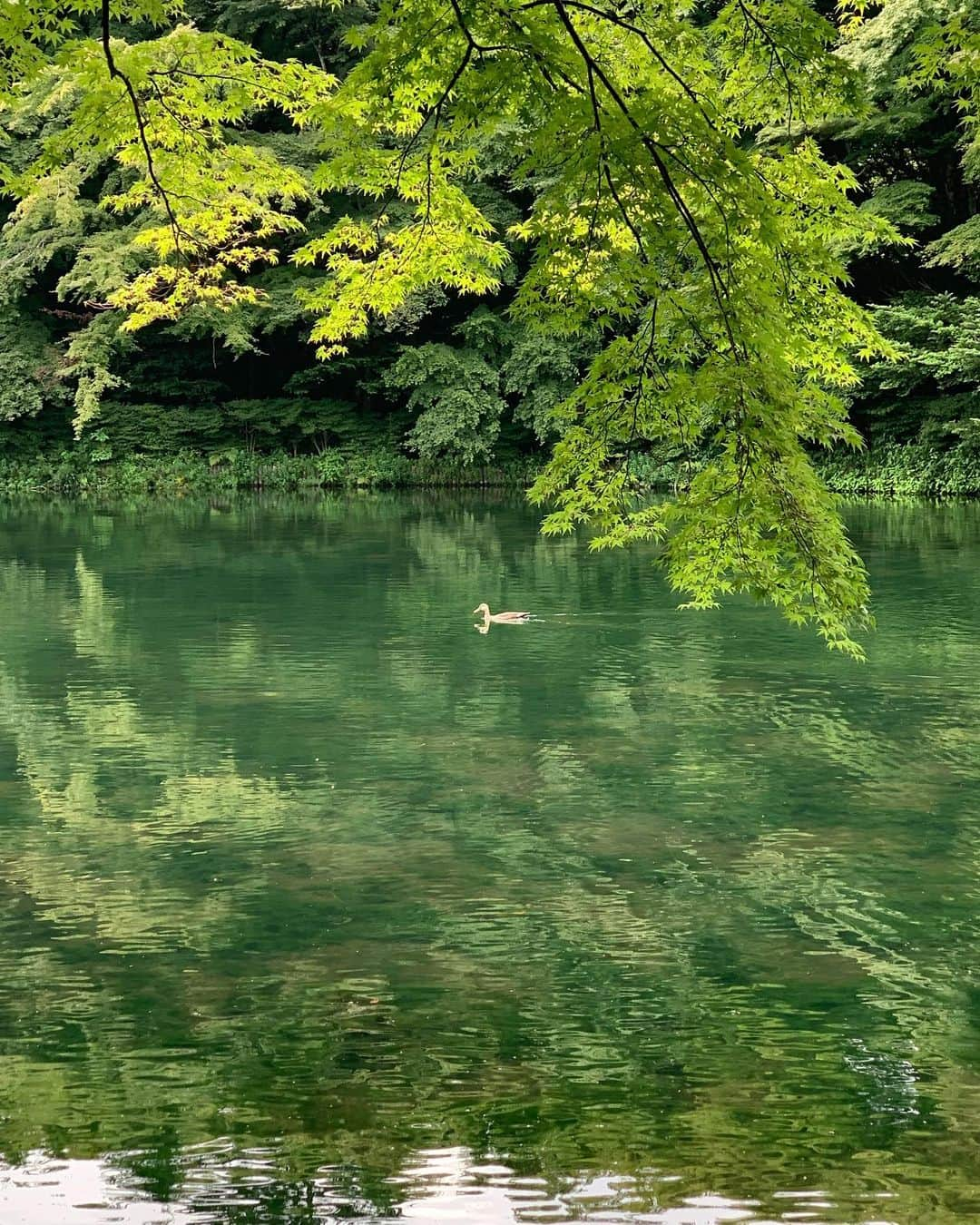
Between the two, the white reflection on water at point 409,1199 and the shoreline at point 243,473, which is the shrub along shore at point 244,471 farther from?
the white reflection on water at point 409,1199

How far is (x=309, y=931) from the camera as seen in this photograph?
611 centimetres

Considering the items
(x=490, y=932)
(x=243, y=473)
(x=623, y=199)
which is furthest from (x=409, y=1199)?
(x=243, y=473)

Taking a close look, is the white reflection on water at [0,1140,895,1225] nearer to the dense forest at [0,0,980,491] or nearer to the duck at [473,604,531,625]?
the duck at [473,604,531,625]

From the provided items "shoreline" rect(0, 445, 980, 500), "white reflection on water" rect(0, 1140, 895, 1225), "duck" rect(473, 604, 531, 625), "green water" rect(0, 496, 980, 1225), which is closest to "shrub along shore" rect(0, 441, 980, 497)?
"shoreline" rect(0, 445, 980, 500)

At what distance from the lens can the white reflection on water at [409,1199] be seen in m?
4.00

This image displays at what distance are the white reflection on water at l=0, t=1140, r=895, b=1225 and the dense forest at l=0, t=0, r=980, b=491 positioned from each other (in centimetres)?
2217

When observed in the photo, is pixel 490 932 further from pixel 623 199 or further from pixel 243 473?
pixel 243 473

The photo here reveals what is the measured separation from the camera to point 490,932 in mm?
6102

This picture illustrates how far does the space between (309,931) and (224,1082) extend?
53.1 inches

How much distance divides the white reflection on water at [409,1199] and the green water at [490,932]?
0.04 feet

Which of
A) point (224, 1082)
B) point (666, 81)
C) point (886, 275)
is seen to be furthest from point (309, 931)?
point (886, 275)

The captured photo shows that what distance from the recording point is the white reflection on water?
4004mm

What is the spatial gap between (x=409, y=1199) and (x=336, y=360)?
31.4 metres

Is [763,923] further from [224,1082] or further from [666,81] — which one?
[666,81]
